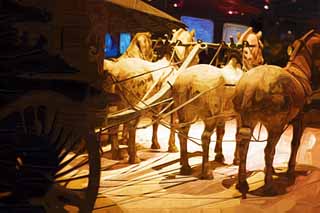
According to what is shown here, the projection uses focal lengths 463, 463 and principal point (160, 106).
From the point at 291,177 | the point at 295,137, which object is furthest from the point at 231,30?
the point at 291,177

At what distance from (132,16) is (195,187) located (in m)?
2.62

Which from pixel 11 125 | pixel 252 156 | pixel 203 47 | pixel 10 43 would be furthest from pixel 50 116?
pixel 252 156

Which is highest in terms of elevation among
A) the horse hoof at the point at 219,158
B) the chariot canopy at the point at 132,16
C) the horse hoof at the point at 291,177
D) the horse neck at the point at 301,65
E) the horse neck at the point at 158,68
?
the chariot canopy at the point at 132,16

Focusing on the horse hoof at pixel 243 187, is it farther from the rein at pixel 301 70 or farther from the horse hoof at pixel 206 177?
the rein at pixel 301 70

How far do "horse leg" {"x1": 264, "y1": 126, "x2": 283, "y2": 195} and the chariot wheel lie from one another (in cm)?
273

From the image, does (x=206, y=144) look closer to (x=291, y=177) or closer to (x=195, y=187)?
(x=195, y=187)

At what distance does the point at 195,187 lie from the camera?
19.8 feet

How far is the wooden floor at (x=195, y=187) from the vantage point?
527 cm

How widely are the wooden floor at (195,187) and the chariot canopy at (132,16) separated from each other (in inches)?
77.4

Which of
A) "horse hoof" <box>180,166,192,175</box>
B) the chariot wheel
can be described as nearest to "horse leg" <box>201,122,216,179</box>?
"horse hoof" <box>180,166,192,175</box>

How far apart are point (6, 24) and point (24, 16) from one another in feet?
0.48

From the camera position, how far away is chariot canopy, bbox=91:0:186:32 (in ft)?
13.0

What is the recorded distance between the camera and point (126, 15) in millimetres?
4336

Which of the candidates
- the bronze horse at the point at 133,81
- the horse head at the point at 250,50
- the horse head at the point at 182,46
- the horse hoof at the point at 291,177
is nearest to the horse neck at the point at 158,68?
the bronze horse at the point at 133,81
